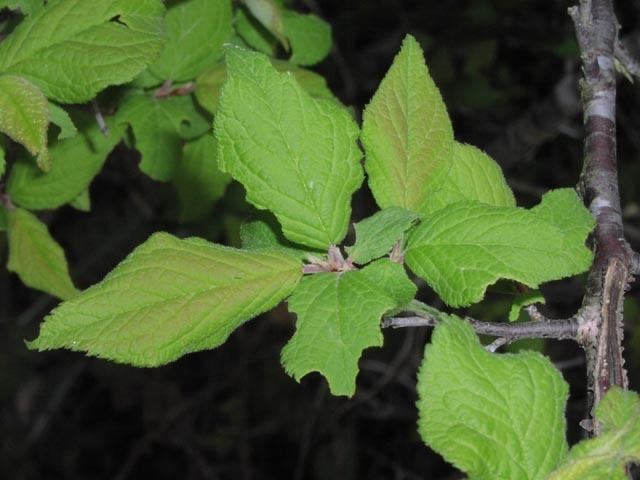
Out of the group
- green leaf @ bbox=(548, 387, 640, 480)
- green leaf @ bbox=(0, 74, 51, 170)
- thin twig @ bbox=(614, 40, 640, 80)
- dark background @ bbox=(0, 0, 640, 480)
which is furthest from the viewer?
dark background @ bbox=(0, 0, 640, 480)

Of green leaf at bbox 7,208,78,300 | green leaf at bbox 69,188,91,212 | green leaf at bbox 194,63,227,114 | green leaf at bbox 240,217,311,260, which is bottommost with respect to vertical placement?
green leaf at bbox 7,208,78,300

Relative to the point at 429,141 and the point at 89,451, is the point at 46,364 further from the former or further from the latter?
the point at 429,141

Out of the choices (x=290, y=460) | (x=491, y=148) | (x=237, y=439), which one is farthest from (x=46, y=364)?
(x=491, y=148)

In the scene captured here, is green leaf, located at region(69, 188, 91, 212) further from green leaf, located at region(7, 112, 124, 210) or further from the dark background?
the dark background

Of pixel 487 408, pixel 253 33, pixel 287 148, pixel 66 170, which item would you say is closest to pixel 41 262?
pixel 66 170

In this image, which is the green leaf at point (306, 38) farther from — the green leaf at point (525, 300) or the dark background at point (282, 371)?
the dark background at point (282, 371)

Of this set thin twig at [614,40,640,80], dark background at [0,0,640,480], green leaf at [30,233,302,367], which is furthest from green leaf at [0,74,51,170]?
dark background at [0,0,640,480]

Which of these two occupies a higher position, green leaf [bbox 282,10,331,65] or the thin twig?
the thin twig
